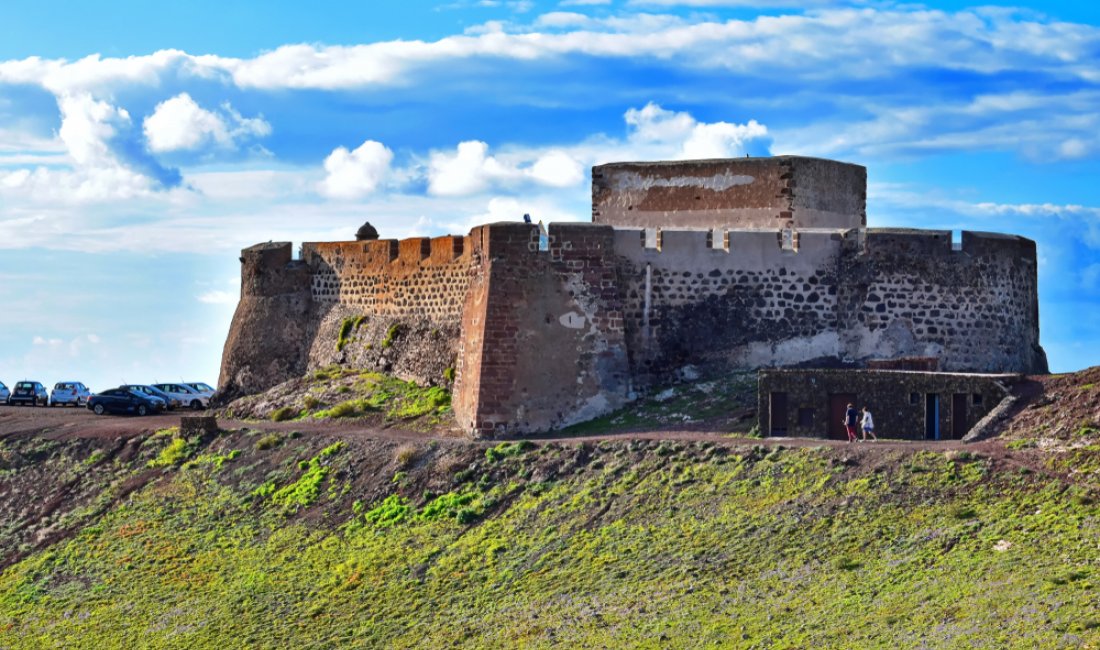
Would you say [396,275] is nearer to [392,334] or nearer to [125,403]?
[392,334]

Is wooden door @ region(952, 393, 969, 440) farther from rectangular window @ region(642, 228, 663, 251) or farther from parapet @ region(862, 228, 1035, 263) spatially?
rectangular window @ region(642, 228, 663, 251)

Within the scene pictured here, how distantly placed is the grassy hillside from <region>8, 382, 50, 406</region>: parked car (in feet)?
39.7

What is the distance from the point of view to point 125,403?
37312 millimetres

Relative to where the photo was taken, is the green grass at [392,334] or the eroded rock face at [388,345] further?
the green grass at [392,334]

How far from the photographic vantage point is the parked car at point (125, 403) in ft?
122

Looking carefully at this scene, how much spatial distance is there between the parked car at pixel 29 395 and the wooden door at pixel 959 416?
24.9 m

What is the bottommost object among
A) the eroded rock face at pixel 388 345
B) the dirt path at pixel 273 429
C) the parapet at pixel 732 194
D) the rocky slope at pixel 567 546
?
the rocky slope at pixel 567 546

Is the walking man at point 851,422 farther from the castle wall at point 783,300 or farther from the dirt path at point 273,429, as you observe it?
the castle wall at point 783,300

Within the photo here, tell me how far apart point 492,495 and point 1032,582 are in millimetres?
9489

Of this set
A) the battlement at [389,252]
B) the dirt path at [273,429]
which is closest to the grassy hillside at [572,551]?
the dirt path at [273,429]

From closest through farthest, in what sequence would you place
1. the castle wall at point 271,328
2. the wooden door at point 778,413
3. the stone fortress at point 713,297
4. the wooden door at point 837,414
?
the wooden door at point 837,414 < the wooden door at point 778,413 < the stone fortress at point 713,297 < the castle wall at point 271,328

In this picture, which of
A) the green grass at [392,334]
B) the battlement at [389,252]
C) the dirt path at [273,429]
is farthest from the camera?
the green grass at [392,334]

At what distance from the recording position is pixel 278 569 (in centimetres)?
A: 2519

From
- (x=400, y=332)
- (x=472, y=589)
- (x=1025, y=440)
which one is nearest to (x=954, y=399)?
(x=1025, y=440)
